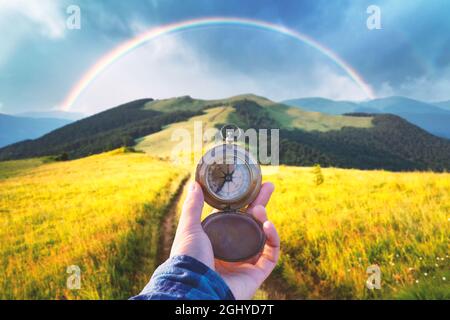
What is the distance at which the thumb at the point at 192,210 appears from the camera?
10.6 ft

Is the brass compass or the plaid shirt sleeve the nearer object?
the plaid shirt sleeve

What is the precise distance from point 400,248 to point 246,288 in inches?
155

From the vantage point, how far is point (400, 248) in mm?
5723

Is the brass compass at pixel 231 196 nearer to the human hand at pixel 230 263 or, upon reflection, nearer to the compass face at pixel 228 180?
the compass face at pixel 228 180

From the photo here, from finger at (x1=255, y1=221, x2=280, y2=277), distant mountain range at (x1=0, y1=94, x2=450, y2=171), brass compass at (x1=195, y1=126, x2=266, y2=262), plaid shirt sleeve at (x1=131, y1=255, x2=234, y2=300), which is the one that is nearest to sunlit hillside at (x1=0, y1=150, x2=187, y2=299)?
brass compass at (x1=195, y1=126, x2=266, y2=262)

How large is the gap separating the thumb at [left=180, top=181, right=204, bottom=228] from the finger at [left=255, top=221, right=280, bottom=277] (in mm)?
851

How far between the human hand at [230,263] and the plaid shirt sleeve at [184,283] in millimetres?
310

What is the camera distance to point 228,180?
3.96m

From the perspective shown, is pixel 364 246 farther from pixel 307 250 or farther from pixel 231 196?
pixel 231 196

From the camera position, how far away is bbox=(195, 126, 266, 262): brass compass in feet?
12.3

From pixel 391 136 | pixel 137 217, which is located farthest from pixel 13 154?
pixel 391 136

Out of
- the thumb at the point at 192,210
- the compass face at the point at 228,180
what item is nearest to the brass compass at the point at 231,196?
the compass face at the point at 228,180

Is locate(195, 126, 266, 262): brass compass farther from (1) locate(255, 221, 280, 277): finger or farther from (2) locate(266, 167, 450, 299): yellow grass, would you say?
(2) locate(266, 167, 450, 299): yellow grass

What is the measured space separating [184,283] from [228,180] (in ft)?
5.77
